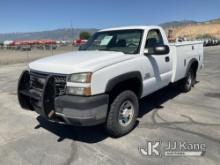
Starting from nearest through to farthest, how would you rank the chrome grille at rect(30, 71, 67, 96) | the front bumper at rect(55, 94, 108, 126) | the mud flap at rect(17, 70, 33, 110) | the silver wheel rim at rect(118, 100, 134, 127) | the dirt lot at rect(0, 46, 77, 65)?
the front bumper at rect(55, 94, 108, 126) → the chrome grille at rect(30, 71, 67, 96) → the silver wheel rim at rect(118, 100, 134, 127) → the mud flap at rect(17, 70, 33, 110) → the dirt lot at rect(0, 46, 77, 65)

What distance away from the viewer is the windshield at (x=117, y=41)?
5.49 metres

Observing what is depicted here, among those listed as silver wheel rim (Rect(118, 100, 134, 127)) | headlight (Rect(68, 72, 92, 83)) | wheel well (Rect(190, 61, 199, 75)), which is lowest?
silver wheel rim (Rect(118, 100, 134, 127))

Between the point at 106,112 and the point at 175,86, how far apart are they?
4.40 m

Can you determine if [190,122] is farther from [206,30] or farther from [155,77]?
[206,30]

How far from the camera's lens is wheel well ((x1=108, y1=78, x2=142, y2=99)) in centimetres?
474

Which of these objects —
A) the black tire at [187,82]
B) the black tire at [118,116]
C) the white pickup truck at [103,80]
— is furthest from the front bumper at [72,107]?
the black tire at [187,82]

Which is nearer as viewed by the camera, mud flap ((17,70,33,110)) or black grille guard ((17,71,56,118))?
black grille guard ((17,71,56,118))

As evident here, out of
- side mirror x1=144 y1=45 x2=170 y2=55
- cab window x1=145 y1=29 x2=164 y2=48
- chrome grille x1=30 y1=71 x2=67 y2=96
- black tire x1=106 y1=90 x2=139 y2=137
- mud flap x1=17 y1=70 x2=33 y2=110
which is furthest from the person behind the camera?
cab window x1=145 y1=29 x2=164 y2=48

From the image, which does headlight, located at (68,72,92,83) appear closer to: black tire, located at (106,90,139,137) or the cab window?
black tire, located at (106,90,139,137)

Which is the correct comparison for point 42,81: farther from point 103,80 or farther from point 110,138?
point 110,138

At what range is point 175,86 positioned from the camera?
8281mm

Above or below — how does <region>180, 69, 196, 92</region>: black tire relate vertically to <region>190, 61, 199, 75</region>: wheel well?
below

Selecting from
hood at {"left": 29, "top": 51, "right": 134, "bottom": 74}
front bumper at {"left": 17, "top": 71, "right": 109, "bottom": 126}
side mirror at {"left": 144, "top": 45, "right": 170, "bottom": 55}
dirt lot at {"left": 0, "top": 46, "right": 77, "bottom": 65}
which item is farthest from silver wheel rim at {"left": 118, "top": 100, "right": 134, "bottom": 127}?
dirt lot at {"left": 0, "top": 46, "right": 77, "bottom": 65}

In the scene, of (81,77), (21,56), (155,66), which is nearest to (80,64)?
(81,77)
